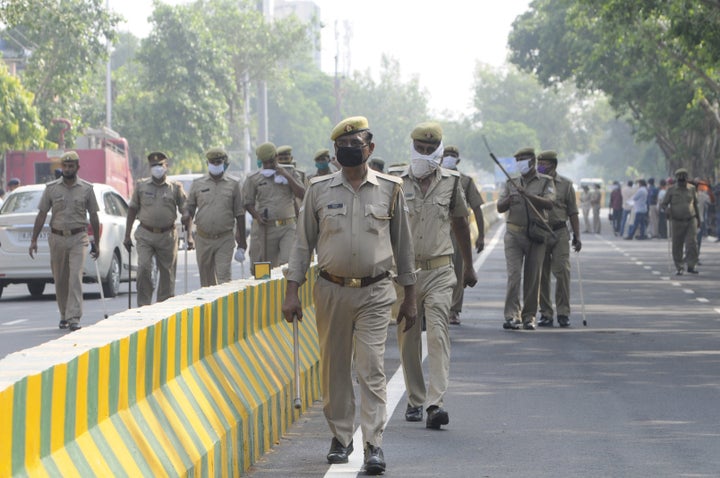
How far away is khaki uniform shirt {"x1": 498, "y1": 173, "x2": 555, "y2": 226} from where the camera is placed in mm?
16625

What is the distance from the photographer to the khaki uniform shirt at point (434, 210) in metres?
10.2

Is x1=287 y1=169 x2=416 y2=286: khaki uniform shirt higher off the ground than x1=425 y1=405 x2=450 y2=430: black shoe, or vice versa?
x1=287 y1=169 x2=416 y2=286: khaki uniform shirt

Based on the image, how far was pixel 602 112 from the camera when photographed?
135000 mm

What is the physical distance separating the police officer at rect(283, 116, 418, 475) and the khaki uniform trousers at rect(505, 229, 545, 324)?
829cm

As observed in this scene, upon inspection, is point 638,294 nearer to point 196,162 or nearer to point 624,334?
point 624,334

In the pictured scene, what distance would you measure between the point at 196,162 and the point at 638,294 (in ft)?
179

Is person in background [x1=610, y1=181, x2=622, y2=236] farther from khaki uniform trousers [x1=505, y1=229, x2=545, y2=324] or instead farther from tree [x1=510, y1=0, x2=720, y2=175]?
khaki uniform trousers [x1=505, y1=229, x2=545, y2=324]

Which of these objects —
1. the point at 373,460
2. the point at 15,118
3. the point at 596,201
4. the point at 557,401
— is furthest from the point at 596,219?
the point at 373,460

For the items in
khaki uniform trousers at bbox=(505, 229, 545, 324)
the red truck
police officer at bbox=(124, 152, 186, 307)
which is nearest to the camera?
police officer at bbox=(124, 152, 186, 307)

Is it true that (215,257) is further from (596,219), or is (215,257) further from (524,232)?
(596,219)

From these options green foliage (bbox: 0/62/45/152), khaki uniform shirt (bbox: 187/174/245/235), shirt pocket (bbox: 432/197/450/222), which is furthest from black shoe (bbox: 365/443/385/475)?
green foliage (bbox: 0/62/45/152)

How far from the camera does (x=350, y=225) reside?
8.43 meters

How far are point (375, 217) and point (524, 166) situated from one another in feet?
27.1

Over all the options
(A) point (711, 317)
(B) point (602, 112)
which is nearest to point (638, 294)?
(A) point (711, 317)
